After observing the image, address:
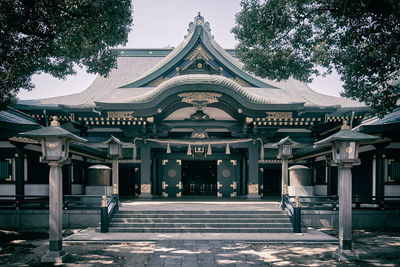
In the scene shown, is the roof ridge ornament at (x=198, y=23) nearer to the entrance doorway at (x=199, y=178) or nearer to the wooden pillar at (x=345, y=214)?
the entrance doorway at (x=199, y=178)

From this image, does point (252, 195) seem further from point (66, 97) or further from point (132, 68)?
point (132, 68)

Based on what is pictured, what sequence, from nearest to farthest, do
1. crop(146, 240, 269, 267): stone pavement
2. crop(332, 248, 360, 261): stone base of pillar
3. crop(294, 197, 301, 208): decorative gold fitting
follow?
1. crop(146, 240, 269, 267): stone pavement
2. crop(332, 248, 360, 261): stone base of pillar
3. crop(294, 197, 301, 208): decorative gold fitting

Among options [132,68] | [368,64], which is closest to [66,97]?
[132,68]

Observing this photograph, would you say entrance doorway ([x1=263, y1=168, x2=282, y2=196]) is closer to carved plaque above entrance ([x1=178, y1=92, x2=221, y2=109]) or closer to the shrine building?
the shrine building

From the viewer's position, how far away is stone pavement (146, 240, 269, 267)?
7.15 metres

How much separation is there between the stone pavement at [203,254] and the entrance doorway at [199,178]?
10091 millimetres

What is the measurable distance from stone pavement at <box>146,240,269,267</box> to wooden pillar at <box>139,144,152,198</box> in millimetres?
6325

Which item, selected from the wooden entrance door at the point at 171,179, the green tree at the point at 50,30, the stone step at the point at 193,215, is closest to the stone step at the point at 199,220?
the stone step at the point at 193,215

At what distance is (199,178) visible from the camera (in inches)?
784

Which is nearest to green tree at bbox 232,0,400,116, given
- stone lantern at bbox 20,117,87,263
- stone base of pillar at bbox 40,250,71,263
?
stone lantern at bbox 20,117,87,263

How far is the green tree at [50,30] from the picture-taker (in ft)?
25.3

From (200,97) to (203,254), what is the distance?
27.6 ft

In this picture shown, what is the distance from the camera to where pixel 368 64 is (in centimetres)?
856

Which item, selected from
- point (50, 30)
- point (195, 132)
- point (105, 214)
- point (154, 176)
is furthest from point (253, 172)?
point (50, 30)
